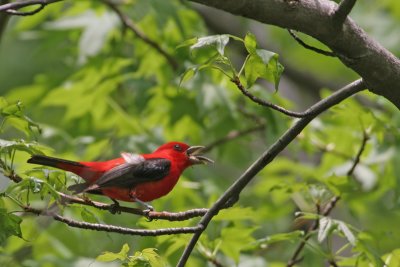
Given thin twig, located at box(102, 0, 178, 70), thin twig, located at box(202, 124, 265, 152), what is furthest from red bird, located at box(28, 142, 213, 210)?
thin twig, located at box(202, 124, 265, 152)

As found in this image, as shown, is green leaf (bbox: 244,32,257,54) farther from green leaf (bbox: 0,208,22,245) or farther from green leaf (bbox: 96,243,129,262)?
green leaf (bbox: 0,208,22,245)

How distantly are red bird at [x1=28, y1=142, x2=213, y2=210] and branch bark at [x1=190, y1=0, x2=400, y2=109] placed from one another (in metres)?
1.15

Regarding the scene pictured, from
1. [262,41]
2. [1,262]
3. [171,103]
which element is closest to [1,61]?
[262,41]

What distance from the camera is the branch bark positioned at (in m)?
2.80

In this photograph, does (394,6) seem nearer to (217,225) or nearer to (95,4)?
(95,4)

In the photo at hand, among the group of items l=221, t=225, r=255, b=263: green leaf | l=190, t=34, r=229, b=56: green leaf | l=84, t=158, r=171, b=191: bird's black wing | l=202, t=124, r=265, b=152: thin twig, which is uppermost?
l=190, t=34, r=229, b=56: green leaf

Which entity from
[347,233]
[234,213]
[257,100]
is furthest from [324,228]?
[257,100]

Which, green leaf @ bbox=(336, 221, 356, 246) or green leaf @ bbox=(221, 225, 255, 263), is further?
green leaf @ bbox=(221, 225, 255, 263)

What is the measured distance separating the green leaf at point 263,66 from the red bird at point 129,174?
0.89 meters

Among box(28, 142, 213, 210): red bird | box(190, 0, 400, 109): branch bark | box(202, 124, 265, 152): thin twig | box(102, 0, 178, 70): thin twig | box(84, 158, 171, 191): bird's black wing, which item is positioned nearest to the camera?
box(190, 0, 400, 109): branch bark

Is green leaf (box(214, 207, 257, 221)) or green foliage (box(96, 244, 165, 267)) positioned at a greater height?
green foliage (box(96, 244, 165, 267))

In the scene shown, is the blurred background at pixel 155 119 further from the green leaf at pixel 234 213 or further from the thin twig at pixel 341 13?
the thin twig at pixel 341 13

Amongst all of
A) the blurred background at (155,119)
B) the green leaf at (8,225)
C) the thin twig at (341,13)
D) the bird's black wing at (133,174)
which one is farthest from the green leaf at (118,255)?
the blurred background at (155,119)

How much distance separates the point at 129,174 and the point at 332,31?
1494mm
